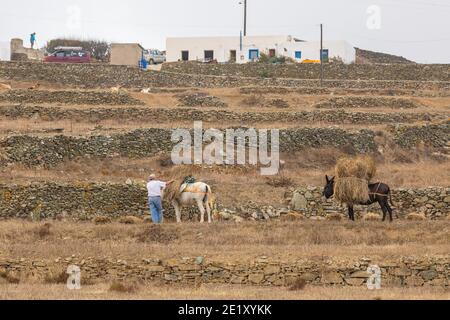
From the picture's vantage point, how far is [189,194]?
3084cm

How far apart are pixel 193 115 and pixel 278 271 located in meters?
27.3

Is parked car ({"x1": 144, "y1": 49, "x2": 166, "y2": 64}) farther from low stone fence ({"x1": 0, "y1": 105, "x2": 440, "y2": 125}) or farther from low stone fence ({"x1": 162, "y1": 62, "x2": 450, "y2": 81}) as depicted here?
low stone fence ({"x1": 0, "y1": 105, "x2": 440, "y2": 125})

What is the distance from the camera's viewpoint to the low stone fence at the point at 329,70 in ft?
227

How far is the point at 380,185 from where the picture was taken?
3055cm

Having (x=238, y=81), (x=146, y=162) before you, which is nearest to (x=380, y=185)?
(x=146, y=162)

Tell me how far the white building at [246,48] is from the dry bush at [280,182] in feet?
133

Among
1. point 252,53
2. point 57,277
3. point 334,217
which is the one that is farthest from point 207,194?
point 252,53

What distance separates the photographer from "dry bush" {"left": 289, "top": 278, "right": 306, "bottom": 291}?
73.1ft

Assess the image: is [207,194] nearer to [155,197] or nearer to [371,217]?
[155,197]

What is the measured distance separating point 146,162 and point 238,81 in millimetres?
25306

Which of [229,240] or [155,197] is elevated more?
[155,197]

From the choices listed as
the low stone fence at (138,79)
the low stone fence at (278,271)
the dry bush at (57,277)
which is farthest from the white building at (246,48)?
the dry bush at (57,277)

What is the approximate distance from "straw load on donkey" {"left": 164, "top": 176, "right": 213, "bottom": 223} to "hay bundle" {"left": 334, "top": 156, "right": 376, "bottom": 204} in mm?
4200
